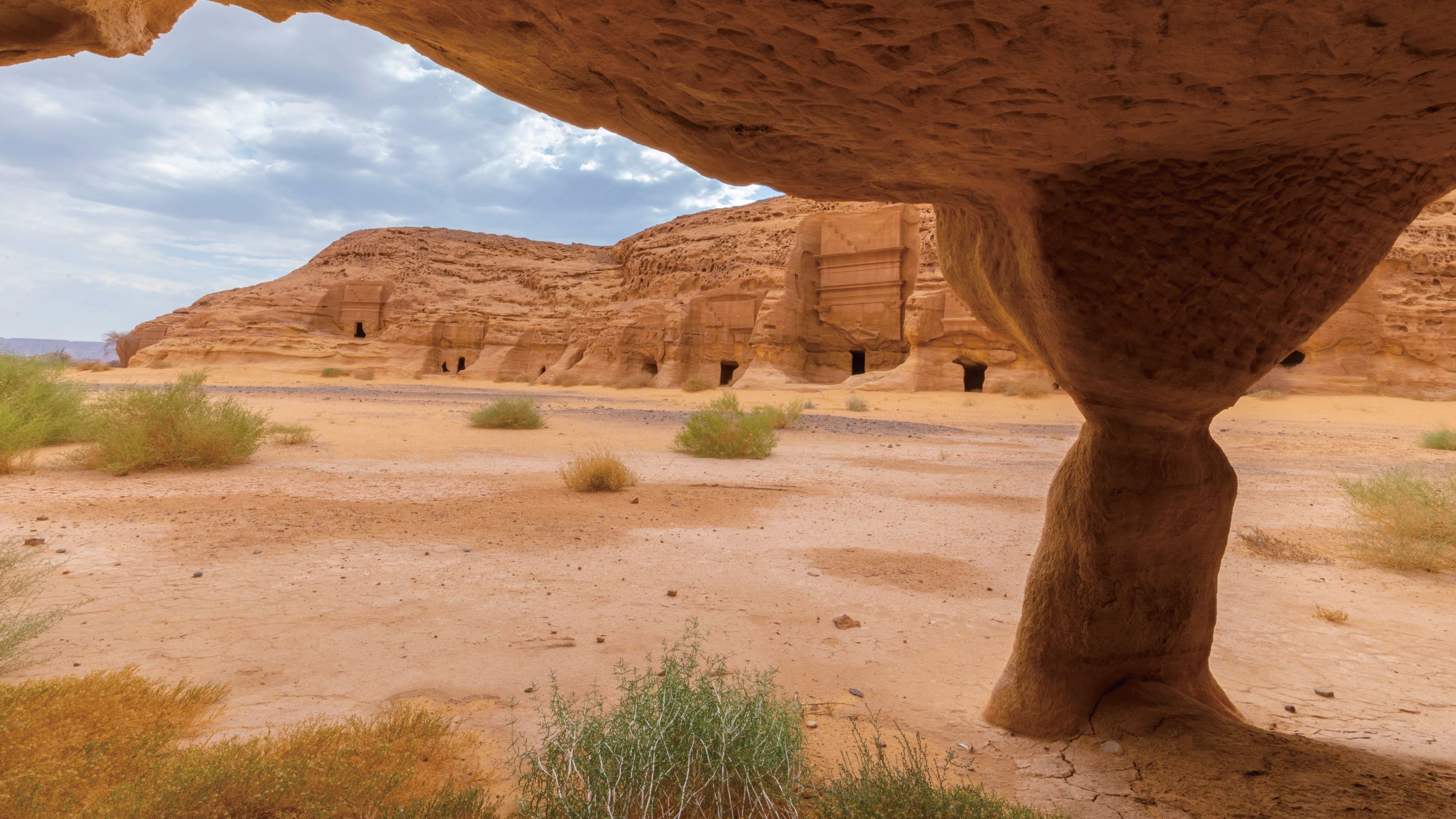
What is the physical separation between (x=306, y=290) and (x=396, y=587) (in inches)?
1603

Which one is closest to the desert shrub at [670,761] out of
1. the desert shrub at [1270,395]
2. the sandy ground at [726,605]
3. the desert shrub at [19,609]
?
the sandy ground at [726,605]

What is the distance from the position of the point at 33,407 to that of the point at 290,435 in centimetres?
263

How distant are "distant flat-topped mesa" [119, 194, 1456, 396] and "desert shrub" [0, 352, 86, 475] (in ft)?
62.4

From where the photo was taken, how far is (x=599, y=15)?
1380mm

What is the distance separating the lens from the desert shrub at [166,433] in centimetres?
651

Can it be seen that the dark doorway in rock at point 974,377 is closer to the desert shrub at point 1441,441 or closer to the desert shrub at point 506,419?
the desert shrub at point 1441,441

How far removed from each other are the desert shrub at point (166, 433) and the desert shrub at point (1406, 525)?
10.3 meters

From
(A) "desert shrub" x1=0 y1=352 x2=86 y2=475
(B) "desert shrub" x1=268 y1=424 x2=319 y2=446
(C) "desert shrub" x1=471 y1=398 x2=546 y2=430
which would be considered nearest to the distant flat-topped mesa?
(C) "desert shrub" x1=471 y1=398 x2=546 y2=430

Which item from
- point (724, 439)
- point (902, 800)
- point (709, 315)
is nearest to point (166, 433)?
point (724, 439)

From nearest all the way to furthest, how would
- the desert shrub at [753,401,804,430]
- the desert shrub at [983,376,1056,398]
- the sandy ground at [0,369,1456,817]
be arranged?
the sandy ground at [0,369,1456,817]
the desert shrub at [753,401,804,430]
the desert shrub at [983,376,1056,398]

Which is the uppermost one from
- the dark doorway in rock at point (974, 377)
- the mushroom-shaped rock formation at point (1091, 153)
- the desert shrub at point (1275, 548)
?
the mushroom-shaped rock formation at point (1091, 153)

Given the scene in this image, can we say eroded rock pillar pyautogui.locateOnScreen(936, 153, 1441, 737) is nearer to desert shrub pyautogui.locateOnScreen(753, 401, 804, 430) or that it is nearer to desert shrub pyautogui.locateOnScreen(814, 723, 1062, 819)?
desert shrub pyautogui.locateOnScreen(814, 723, 1062, 819)

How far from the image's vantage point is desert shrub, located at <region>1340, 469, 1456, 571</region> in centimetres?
464

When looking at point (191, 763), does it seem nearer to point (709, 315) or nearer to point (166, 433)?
point (166, 433)
